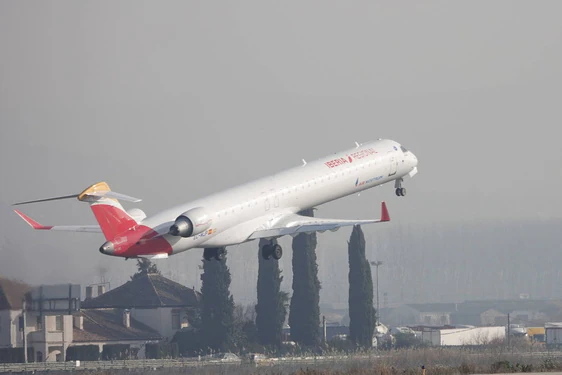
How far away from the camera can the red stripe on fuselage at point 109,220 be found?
75562 mm

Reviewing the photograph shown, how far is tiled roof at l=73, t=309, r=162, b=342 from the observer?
134 meters

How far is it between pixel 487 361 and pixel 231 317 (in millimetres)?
54733

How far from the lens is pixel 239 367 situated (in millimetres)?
97938

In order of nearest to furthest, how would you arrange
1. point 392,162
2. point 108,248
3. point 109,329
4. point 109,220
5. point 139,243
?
point 108,248, point 109,220, point 139,243, point 392,162, point 109,329

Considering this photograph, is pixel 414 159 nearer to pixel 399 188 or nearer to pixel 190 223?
pixel 399 188

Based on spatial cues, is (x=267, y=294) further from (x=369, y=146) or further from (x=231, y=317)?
(x=369, y=146)

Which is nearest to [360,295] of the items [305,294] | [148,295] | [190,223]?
[305,294]

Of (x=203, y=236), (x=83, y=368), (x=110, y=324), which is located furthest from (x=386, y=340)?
(x=203, y=236)

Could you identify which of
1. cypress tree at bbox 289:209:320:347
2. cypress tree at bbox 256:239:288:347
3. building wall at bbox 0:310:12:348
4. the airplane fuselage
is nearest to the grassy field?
the airplane fuselage

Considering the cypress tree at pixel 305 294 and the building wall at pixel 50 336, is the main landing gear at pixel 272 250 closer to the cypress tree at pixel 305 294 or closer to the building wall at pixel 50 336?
the building wall at pixel 50 336

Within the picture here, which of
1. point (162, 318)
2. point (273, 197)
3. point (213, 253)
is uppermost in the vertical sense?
point (273, 197)

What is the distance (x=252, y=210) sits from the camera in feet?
271

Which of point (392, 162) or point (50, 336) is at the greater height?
point (392, 162)

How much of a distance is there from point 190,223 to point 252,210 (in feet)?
25.3
